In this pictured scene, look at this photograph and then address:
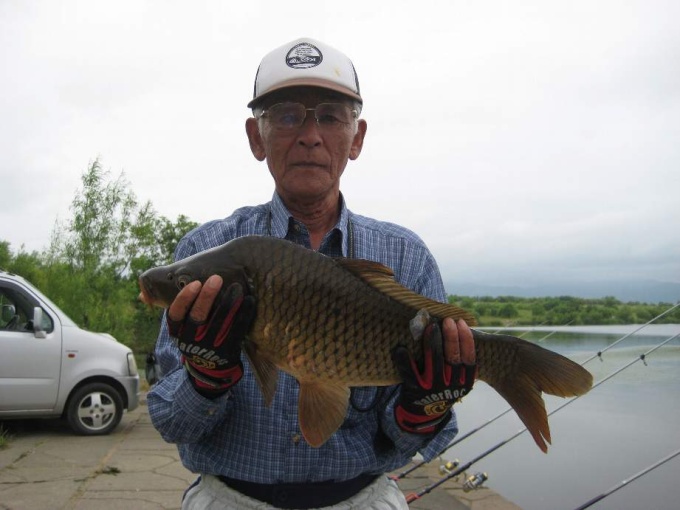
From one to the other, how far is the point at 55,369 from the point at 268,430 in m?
6.87

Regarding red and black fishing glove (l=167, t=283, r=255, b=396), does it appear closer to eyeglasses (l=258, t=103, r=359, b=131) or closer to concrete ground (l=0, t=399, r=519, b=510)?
eyeglasses (l=258, t=103, r=359, b=131)

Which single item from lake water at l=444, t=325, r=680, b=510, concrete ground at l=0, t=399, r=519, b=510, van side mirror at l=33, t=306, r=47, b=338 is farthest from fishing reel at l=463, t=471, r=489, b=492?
van side mirror at l=33, t=306, r=47, b=338

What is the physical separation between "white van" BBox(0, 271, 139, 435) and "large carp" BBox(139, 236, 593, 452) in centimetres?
685

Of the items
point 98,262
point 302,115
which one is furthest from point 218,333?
point 98,262

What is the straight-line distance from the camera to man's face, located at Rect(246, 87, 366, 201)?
8.20 ft

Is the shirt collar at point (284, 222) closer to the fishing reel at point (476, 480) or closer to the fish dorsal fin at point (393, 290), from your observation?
the fish dorsal fin at point (393, 290)

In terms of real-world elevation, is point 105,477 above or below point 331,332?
below

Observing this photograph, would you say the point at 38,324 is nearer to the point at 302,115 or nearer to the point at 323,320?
the point at 302,115

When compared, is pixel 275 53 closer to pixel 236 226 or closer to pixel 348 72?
pixel 348 72

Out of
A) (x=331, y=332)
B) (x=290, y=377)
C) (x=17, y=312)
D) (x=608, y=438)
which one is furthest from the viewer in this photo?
(x=17, y=312)

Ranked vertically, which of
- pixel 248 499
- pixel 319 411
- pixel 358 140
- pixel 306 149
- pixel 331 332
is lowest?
pixel 248 499

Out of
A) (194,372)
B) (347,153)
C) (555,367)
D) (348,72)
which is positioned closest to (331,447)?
(194,372)

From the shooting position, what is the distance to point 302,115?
251 cm

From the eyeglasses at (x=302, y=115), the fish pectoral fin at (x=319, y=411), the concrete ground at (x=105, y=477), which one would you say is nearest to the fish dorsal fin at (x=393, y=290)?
the fish pectoral fin at (x=319, y=411)
